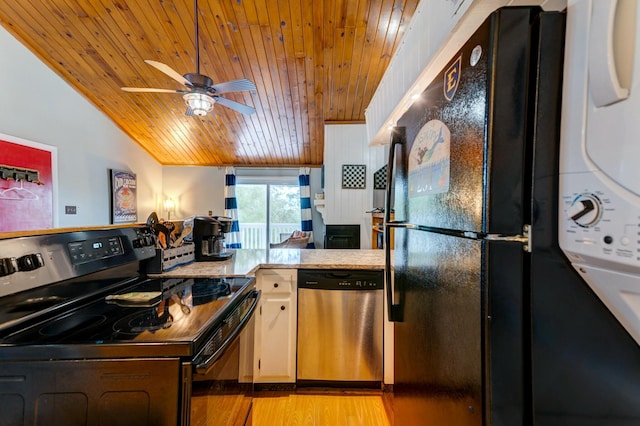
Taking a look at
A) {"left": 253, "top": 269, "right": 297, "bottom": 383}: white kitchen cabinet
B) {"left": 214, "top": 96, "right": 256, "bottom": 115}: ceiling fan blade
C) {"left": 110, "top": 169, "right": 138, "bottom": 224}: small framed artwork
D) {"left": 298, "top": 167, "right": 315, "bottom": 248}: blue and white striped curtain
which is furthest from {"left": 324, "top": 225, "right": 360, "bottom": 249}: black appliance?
{"left": 110, "top": 169, "right": 138, "bottom": 224}: small framed artwork

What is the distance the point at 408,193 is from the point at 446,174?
0.93 ft

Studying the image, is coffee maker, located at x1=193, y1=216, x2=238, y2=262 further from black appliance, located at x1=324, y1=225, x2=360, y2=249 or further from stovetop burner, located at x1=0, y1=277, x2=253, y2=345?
black appliance, located at x1=324, y1=225, x2=360, y2=249

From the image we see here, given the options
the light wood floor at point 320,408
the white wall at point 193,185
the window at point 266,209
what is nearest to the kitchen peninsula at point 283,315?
the light wood floor at point 320,408

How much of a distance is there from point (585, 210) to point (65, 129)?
16.8 feet

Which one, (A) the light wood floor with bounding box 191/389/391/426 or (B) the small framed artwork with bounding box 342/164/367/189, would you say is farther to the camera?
(B) the small framed artwork with bounding box 342/164/367/189

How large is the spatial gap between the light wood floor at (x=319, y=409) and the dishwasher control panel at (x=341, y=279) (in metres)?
0.75

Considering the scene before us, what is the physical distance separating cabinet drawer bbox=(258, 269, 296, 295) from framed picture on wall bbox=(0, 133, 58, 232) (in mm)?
2943

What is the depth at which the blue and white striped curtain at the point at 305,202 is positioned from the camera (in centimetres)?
588

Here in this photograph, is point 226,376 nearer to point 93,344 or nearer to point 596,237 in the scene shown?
point 93,344

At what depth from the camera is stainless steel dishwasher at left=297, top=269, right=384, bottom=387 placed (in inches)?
73.0

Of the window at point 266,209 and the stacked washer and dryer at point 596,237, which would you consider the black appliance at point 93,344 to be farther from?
the window at point 266,209

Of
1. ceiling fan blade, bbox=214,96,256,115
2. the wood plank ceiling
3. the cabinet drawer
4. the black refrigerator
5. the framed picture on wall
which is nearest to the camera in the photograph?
the black refrigerator

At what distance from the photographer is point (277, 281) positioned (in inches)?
73.2

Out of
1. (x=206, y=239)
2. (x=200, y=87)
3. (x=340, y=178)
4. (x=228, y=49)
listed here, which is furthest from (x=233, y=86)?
(x=340, y=178)
